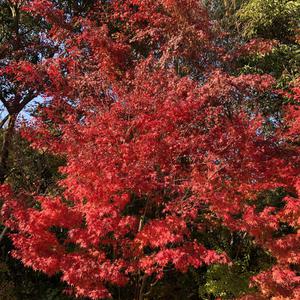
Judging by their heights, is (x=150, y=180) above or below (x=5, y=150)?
below

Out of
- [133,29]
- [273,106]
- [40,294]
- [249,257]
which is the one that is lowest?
[40,294]

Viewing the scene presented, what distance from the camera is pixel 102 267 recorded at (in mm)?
6535

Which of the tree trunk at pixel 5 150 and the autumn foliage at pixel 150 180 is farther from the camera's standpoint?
the tree trunk at pixel 5 150

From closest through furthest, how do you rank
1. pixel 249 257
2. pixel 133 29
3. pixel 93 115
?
pixel 93 115, pixel 249 257, pixel 133 29

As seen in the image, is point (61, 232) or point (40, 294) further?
point (40, 294)

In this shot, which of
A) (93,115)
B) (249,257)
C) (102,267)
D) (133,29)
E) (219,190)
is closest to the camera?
(102,267)

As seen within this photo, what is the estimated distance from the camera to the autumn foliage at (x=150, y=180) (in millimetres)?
6621

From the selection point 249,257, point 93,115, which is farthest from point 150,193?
point 249,257

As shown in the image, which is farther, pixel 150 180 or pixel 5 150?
pixel 5 150

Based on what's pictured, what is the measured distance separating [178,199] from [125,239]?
1.21 meters

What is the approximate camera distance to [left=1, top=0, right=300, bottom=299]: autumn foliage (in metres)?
6.62

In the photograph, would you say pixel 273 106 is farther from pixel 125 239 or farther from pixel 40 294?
pixel 40 294

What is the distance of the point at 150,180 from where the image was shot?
7.03 meters

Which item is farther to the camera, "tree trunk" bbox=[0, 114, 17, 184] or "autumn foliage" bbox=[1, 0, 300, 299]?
"tree trunk" bbox=[0, 114, 17, 184]
